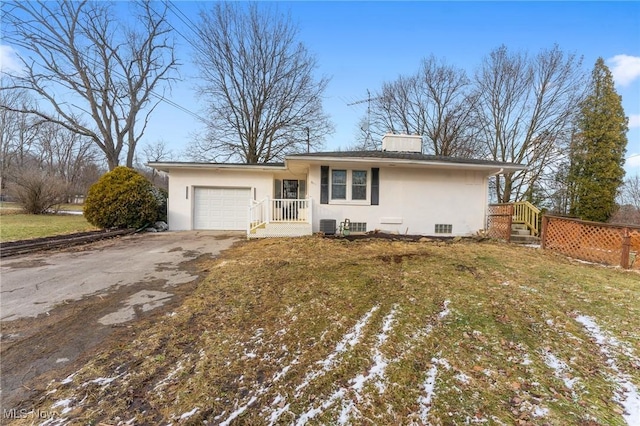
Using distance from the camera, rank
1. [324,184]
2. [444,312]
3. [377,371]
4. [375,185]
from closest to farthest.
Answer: [377,371]
[444,312]
[324,184]
[375,185]

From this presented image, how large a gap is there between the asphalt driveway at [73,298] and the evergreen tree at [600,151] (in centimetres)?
1828

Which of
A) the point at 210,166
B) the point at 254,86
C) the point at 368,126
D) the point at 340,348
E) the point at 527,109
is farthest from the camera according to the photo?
the point at 368,126

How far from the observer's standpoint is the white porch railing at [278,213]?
920cm

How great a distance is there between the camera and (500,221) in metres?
9.65

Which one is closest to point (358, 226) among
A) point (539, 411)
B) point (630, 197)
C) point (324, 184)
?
point (324, 184)

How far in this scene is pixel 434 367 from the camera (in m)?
2.27

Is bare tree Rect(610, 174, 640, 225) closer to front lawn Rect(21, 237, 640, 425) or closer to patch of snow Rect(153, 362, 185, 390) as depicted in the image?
front lawn Rect(21, 237, 640, 425)

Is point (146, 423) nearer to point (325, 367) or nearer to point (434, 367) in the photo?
point (325, 367)

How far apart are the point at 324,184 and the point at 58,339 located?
Answer: 7.78 m

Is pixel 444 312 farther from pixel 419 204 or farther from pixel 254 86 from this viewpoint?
Result: pixel 254 86

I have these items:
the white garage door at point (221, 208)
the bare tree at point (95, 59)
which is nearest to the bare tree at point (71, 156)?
the bare tree at point (95, 59)

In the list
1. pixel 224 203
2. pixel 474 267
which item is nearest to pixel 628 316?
pixel 474 267

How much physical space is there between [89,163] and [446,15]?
4149 cm

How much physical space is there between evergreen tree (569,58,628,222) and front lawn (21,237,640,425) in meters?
13.5
